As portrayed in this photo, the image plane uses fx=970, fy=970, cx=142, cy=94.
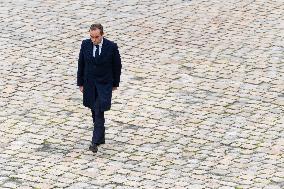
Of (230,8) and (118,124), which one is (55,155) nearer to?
(118,124)

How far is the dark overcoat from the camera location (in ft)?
42.2

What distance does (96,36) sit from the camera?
12703 millimetres

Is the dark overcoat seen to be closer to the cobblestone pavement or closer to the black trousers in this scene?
the black trousers

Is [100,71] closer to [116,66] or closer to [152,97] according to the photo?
[116,66]

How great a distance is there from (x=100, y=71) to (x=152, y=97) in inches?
83.9

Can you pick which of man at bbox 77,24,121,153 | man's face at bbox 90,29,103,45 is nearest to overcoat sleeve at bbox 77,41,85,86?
man at bbox 77,24,121,153

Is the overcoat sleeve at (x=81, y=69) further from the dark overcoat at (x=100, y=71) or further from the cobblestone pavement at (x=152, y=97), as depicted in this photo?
the cobblestone pavement at (x=152, y=97)

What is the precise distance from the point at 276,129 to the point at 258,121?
373mm

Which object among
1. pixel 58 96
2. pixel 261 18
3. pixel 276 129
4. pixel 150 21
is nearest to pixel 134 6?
pixel 150 21

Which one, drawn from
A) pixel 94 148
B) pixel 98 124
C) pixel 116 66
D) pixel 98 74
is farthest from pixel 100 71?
pixel 94 148

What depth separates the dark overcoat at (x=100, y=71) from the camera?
12859 mm

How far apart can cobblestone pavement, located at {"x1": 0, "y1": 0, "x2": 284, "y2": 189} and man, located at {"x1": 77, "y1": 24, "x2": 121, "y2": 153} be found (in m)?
0.41

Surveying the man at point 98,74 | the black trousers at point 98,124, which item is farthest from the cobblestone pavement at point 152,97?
the man at point 98,74

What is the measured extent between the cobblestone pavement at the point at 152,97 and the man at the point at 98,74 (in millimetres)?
411
